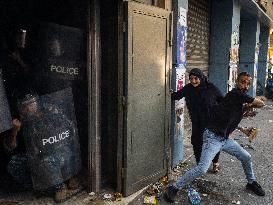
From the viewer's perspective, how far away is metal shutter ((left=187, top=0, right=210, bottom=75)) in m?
9.06

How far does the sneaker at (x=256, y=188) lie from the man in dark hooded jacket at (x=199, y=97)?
1.04 metres

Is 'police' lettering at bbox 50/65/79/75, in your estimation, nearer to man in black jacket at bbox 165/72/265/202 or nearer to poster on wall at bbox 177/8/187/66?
poster on wall at bbox 177/8/187/66

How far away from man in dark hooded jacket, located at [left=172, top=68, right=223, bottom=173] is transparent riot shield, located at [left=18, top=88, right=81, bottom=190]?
1947 mm

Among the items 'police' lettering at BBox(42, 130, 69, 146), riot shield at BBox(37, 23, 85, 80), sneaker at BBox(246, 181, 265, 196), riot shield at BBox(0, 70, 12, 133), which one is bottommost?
sneaker at BBox(246, 181, 265, 196)

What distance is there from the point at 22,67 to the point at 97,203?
7.37ft

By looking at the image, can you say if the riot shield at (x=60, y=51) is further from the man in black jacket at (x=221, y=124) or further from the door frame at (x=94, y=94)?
the man in black jacket at (x=221, y=124)

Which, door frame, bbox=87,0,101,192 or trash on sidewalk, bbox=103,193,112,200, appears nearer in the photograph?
door frame, bbox=87,0,101,192

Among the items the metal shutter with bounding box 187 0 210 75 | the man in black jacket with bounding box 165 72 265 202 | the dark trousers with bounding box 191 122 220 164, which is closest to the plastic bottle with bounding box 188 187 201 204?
the man in black jacket with bounding box 165 72 265 202

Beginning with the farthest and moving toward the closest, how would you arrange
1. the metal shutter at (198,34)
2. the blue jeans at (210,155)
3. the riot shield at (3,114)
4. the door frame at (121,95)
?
the metal shutter at (198,34) → the blue jeans at (210,155) → the door frame at (121,95) → the riot shield at (3,114)

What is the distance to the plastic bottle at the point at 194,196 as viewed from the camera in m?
4.92

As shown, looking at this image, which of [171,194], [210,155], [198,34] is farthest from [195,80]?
[198,34]

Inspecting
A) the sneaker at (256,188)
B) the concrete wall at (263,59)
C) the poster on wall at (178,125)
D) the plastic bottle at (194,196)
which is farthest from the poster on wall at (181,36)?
the concrete wall at (263,59)

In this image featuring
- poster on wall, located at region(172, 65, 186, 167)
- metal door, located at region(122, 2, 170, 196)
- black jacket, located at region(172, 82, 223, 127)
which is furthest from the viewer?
poster on wall, located at region(172, 65, 186, 167)

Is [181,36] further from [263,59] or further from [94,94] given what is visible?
[263,59]
